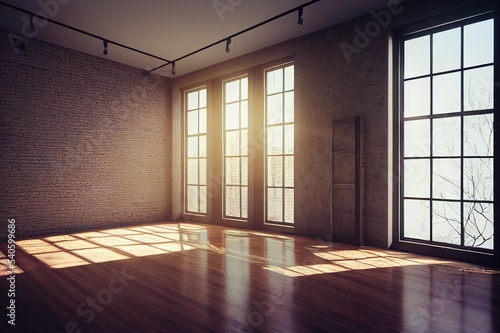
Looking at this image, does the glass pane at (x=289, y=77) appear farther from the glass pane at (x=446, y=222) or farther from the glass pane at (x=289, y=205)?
the glass pane at (x=446, y=222)

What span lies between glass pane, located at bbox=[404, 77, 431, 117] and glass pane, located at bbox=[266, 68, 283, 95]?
8.24ft

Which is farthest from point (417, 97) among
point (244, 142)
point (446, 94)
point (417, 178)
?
point (244, 142)

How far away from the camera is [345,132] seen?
5.43 metres

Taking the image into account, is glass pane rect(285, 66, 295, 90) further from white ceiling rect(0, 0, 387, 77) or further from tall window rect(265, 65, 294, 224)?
white ceiling rect(0, 0, 387, 77)

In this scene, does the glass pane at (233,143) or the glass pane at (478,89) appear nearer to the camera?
the glass pane at (478,89)

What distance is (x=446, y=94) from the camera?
15.2 feet

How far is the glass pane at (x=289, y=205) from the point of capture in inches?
253

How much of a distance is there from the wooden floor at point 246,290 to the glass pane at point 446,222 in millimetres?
467

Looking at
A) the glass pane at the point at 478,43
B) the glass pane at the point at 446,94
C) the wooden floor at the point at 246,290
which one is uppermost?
the glass pane at the point at 478,43

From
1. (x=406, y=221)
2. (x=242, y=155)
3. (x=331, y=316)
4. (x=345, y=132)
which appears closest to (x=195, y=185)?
(x=242, y=155)

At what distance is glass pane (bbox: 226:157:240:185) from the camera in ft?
24.2

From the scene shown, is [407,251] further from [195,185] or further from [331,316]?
[195,185]

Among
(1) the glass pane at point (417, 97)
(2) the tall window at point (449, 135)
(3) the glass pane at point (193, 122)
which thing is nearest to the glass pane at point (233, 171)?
(3) the glass pane at point (193, 122)

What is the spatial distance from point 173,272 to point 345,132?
3.60 m
